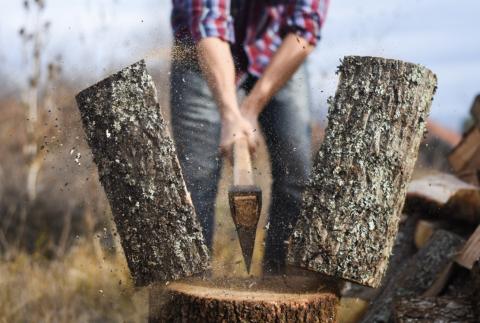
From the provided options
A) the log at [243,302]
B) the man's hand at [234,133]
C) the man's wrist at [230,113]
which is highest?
the man's wrist at [230,113]

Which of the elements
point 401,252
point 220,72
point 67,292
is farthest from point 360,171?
point 67,292

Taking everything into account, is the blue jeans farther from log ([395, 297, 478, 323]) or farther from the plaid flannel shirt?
log ([395, 297, 478, 323])

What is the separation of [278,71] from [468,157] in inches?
59.3

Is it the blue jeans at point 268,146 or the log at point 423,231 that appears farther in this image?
the log at point 423,231

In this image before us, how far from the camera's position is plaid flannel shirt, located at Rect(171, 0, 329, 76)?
249 cm

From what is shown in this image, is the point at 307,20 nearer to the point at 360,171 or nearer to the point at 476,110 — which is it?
the point at 360,171

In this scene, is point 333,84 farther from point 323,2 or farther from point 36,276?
point 36,276

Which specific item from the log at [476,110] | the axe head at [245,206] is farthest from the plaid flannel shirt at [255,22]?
the log at [476,110]

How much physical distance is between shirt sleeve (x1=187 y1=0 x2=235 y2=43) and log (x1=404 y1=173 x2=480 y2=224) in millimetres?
1355

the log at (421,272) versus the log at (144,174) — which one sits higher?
the log at (144,174)

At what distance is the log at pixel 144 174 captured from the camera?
2.05 metres

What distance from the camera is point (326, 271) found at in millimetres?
2062

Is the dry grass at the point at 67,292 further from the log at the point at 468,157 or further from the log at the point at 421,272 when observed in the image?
the log at the point at 468,157

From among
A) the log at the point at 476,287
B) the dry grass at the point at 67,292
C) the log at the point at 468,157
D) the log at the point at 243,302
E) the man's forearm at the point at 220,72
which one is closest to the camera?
the log at the point at 243,302
